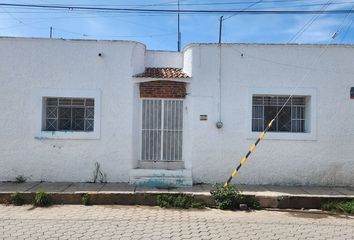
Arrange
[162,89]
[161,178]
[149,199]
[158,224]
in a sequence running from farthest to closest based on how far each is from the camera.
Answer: [162,89] → [161,178] → [149,199] → [158,224]

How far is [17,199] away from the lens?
8.44 metres

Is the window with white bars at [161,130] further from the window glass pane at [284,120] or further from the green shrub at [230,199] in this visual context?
the window glass pane at [284,120]

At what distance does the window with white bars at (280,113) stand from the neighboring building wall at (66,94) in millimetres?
3263

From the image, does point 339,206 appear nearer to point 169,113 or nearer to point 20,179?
point 169,113

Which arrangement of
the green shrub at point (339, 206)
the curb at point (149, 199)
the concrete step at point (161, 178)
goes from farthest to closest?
the concrete step at point (161, 178), the curb at point (149, 199), the green shrub at point (339, 206)

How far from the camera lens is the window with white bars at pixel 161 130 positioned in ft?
33.8

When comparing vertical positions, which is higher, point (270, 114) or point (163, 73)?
point (163, 73)

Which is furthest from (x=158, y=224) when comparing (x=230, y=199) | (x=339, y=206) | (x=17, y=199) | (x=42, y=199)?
(x=339, y=206)

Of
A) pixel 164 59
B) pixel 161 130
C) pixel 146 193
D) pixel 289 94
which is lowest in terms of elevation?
pixel 146 193

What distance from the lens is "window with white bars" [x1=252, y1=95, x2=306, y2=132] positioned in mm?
10469

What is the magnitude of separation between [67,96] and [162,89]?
8.16 feet

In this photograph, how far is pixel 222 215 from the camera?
7.81 m

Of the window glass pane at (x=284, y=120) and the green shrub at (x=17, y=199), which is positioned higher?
the window glass pane at (x=284, y=120)

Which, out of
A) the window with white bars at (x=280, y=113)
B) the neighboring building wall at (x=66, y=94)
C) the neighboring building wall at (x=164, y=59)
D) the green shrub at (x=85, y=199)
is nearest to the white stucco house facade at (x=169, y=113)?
the neighboring building wall at (x=66, y=94)
